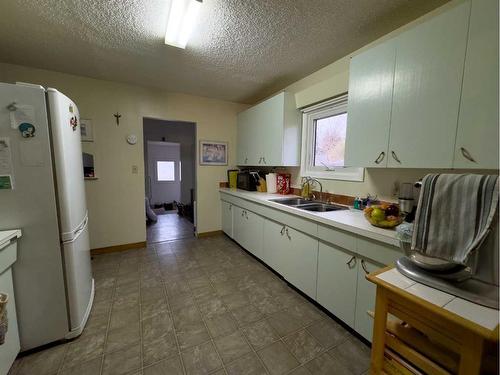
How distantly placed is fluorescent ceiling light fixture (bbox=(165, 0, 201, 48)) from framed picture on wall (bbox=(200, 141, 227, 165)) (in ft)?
5.61

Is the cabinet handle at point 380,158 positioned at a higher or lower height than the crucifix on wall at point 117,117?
lower

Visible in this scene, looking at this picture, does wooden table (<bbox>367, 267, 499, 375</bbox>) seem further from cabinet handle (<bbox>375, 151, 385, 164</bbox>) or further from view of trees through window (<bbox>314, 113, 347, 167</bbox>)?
view of trees through window (<bbox>314, 113, 347, 167</bbox>)

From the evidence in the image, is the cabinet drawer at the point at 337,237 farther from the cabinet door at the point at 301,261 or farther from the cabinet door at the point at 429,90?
the cabinet door at the point at 429,90

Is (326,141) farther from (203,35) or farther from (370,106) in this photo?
(203,35)

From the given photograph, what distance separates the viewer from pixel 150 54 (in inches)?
82.8

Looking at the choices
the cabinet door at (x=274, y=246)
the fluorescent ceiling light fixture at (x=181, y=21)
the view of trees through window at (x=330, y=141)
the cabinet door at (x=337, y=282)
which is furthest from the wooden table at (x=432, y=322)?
the fluorescent ceiling light fixture at (x=181, y=21)

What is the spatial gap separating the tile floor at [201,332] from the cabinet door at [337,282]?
0.15 meters

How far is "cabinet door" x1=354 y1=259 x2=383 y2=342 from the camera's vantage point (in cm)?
139

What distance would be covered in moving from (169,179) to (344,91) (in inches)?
240

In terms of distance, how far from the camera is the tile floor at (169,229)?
12.0ft

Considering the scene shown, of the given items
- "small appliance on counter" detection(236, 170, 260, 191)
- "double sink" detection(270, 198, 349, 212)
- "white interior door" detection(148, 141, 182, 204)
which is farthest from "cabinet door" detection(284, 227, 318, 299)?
"white interior door" detection(148, 141, 182, 204)

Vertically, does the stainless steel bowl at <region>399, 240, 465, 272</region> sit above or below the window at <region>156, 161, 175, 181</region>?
below

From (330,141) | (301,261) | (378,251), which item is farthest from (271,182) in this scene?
(378,251)

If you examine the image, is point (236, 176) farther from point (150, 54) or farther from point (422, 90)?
point (422, 90)
